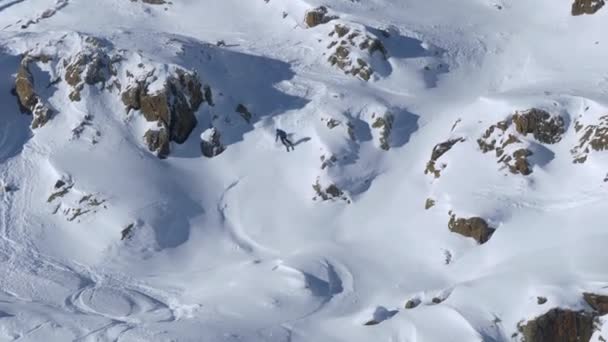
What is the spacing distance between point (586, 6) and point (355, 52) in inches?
317

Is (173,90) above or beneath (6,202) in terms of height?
above

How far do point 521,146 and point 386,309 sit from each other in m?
6.47

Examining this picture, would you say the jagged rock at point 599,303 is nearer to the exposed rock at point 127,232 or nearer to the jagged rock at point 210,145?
the exposed rock at point 127,232

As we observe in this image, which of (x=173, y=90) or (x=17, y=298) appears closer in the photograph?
(x=17, y=298)

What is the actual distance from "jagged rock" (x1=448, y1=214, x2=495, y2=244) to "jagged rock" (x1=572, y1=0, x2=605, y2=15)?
11.7 m

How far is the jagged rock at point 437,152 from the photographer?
3170 cm

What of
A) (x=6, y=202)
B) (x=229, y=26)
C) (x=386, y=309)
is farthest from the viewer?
(x=229, y=26)

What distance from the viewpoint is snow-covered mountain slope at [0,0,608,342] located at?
27.1 m

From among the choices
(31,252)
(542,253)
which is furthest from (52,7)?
(542,253)

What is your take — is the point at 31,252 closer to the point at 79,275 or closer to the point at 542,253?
the point at 79,275

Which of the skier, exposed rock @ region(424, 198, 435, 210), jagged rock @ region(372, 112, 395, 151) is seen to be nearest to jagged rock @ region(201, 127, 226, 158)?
the skier

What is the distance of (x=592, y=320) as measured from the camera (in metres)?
25.5

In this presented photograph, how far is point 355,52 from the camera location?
3612cm

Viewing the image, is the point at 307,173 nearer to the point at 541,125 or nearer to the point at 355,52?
the point at 355,52
